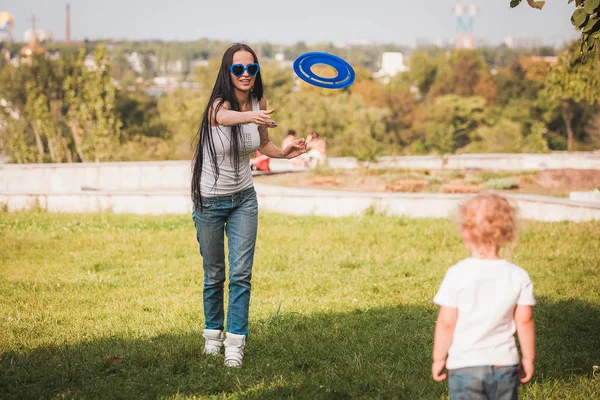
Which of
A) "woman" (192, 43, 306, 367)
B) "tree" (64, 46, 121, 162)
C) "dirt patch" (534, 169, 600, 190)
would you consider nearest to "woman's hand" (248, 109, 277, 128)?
"woman" (192, 43, 306, 367)

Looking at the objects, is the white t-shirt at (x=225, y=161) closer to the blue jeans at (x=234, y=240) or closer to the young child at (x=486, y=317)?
the blue jeans at (x=234, y=240)

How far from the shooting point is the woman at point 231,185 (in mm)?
4723

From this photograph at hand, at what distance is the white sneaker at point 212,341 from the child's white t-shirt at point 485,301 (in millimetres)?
2376

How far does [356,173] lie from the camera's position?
56.2ft

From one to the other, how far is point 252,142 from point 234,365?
57.0 inches

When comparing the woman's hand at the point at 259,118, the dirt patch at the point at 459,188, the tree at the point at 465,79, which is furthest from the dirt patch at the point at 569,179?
the tree at the point at 465,79

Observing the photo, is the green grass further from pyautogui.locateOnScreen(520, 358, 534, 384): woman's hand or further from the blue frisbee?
the blue frisbee

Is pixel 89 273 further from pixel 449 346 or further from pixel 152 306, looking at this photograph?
pixel 449 346

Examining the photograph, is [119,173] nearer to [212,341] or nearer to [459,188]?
[459,188]

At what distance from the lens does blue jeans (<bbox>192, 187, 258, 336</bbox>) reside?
15.9 ft

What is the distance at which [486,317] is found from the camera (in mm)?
2988

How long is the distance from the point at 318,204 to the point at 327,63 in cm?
735

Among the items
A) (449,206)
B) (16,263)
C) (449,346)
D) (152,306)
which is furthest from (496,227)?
(449,206)

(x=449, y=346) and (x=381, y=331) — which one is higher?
(x=449, y=346)
